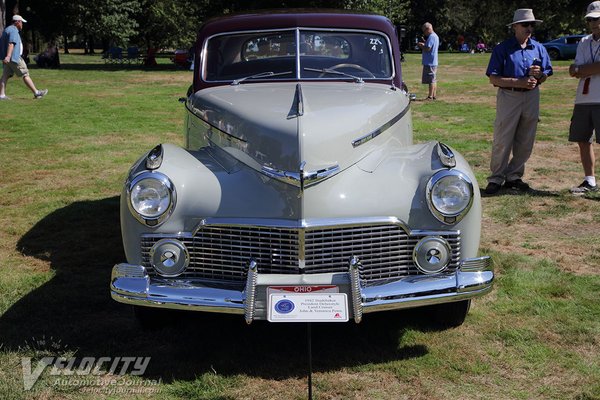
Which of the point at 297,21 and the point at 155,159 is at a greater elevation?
the point at 297,21

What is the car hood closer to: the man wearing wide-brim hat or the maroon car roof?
the maroon car roof

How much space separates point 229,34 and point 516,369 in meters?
3.39

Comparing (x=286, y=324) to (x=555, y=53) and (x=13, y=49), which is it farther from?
(x=555, y=53)

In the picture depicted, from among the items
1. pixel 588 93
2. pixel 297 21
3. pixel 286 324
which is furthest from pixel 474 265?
pixel 588 93

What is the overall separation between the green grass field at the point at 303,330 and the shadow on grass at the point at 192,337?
0.01m

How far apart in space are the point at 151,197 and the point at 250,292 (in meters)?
0.81

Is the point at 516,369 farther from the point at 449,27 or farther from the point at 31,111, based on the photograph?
the point at 449,27

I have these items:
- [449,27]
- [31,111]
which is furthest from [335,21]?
[449,27]

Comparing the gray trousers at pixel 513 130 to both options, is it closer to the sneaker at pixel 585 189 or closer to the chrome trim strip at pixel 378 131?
the sneaker at pixel 585 189

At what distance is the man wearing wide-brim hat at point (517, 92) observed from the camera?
6961 mm

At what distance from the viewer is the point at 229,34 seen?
548 centimetres

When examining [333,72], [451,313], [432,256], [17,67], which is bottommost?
[451,313]

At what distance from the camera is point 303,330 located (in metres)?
4.20

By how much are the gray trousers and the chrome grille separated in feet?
12.7
